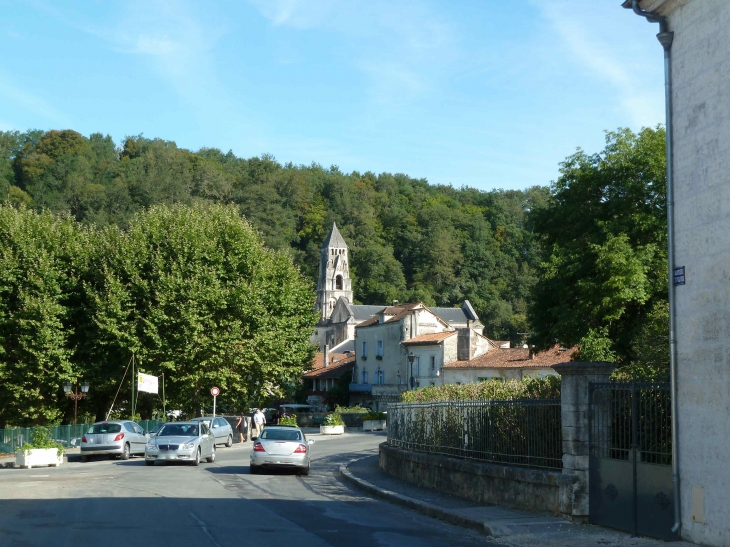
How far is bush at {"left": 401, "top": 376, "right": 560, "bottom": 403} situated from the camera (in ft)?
56.5

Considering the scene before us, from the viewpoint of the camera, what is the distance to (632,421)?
38.3ft

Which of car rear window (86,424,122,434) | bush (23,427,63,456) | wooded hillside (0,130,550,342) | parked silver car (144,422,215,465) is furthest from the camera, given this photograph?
wooded hillside (0,130,550,342)

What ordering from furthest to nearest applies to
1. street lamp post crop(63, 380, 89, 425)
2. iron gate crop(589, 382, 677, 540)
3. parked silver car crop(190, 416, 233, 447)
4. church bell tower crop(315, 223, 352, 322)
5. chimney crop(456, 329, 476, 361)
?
church bell tower crop(315, 223, 352, 322) < chimney crop(456, 329, 476, 361) < street lamp post crop(63, 380, 89, 425) < parked silver car crop(190, 416, 233, 447) < iron gate crop(589, 382, 677, 540)

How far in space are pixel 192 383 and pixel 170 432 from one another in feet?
48.9

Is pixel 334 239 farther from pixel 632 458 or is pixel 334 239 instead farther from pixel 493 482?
pixel 632 458

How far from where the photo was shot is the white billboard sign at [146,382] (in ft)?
120

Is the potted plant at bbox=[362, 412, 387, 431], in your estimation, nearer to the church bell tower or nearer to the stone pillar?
the stone pillar

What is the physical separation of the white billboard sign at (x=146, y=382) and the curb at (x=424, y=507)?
1848 cm

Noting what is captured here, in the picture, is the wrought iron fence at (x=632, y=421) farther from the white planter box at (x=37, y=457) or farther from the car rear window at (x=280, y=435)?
the white planter box at (x=37, y=457)

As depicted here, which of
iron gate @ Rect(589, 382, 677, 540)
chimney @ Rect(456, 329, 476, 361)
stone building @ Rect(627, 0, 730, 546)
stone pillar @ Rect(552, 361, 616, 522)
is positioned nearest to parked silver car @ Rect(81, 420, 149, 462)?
stone pillar @ Rect(552, 361, 616, 522)

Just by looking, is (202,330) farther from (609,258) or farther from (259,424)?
(609,258)

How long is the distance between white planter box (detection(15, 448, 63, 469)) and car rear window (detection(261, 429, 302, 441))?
9.80 meters

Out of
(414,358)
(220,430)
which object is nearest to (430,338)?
(414,358)

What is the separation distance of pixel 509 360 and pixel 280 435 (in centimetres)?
4228
